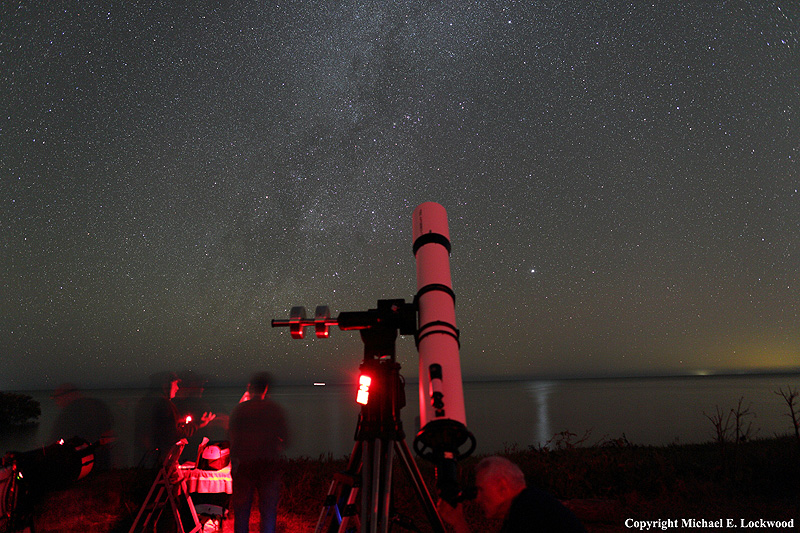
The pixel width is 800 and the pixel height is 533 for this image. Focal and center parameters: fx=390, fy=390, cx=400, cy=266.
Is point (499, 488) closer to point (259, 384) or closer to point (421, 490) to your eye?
point (421, 490)

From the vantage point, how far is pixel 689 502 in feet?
17.3

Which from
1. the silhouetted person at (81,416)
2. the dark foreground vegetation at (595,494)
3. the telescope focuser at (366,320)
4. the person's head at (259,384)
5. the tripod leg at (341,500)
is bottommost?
the dark foreground vegetation at (595,494)

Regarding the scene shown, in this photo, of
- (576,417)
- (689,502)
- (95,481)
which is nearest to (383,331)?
(689,502)

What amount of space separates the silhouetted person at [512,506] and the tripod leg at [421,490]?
0.19 ft

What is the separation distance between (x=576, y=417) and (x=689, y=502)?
29522 mm

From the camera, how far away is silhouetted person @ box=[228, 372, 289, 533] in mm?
3957

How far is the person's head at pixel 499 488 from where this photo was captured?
2291mm

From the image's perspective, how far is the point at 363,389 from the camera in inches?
96.9

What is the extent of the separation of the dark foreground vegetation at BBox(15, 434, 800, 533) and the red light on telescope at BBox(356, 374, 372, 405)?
3.32m

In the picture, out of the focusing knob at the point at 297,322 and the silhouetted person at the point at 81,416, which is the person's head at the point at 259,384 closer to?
the focusing knob at the point at 297,322

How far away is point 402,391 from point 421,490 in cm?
59

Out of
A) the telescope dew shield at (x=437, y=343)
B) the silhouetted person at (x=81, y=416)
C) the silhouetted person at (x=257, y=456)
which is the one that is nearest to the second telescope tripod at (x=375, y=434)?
the telescope dew shield at (x=437, y=343)

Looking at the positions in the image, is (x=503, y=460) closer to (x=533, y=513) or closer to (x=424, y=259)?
(x=533, y=513)

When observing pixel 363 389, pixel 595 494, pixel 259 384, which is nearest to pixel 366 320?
pixel 363 389
